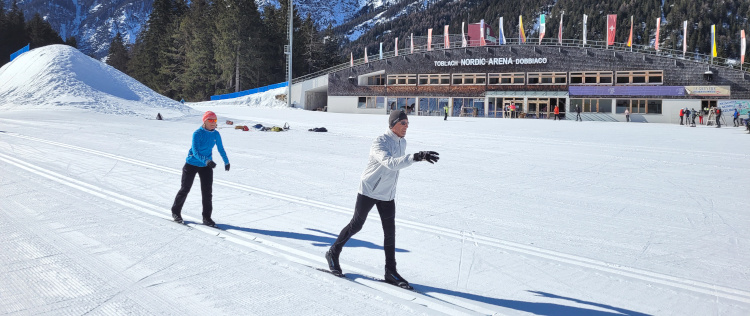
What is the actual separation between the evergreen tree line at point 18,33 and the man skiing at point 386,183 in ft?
301

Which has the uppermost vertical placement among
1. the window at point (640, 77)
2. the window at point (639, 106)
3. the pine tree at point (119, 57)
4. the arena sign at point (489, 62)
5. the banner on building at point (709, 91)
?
the pine tree at point (119, 57)

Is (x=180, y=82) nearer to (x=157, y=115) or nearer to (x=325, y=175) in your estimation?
(x=157, y=115)

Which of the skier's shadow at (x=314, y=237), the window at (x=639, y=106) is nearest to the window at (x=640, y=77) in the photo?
the window at (x=639, y=106)

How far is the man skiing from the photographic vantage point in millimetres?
4328

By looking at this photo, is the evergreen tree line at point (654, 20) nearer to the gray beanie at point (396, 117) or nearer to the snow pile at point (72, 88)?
the snow pile at point (72, 88)

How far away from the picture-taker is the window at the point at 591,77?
44572 mm

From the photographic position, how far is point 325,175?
1102cm

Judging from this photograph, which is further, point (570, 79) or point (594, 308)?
point (570, 79)

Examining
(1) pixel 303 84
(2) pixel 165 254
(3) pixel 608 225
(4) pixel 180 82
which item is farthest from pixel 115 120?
(4) pixel 180 82

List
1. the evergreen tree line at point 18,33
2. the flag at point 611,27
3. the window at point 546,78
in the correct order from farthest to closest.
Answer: the evergreen tree line at point 18,33
the window at point 546,78
the flag at point 611,27

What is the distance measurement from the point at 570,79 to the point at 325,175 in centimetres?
4047

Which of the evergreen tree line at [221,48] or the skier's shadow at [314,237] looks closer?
the skier's shadow at [314,237]

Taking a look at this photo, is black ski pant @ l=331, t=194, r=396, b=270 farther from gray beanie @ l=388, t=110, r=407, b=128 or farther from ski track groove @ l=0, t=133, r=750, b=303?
ski track groove @ l=0, t=133, r=750, b=303

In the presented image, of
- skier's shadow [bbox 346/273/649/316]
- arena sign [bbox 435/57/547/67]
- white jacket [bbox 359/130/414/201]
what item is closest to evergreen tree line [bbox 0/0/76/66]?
arena sign [bbox 435/57/547/67]
